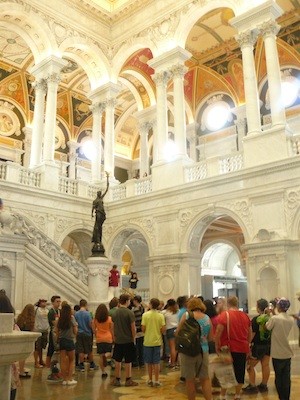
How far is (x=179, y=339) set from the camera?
17.5ft

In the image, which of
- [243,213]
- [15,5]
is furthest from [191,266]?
[15,5]

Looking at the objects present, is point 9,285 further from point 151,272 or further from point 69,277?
point 151,272

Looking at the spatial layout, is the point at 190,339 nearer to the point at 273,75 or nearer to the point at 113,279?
the point at 113,279

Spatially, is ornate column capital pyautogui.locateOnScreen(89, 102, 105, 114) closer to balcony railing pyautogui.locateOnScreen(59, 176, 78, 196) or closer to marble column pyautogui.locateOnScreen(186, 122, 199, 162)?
balcony railing pyautogui.locateOnScreen(59, 176, 78, 196)

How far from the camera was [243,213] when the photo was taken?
1464 centimetres

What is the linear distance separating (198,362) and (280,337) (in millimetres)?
1041

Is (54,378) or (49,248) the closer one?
(54,378)

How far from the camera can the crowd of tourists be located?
552 cm

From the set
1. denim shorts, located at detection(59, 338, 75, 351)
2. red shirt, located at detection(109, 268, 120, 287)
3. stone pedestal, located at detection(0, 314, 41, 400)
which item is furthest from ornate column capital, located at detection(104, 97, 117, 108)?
stone pedestal, located at detection(0, 314, 41, 400)

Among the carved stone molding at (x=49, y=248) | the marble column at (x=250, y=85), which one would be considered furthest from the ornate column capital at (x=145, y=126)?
the carved stone molding at (x=49, y=248)

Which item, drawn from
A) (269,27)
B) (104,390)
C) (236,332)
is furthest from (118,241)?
(236,332)

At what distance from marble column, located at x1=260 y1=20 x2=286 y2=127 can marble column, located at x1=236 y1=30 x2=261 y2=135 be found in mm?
547

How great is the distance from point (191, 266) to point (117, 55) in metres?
10.4

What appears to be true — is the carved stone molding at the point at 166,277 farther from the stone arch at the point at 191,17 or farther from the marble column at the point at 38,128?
the stone arch at the point at 191,17
